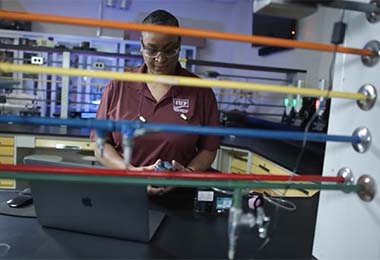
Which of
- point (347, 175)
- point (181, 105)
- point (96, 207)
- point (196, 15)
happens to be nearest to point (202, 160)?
point (181, 105)

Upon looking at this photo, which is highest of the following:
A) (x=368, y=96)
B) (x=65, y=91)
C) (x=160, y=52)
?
(x=160, y=52)

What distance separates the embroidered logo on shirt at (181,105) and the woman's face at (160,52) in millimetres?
126

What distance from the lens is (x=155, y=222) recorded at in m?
0.98

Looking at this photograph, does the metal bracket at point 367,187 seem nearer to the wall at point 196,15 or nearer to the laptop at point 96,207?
A: the laptop at point 96,207

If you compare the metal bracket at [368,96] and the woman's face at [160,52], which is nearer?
the metal bracket at [368,96]

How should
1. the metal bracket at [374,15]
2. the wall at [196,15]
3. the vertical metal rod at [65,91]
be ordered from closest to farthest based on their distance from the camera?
the metal bracket at [374,15] → the vertical metal rod at [65,91] → the wall at [196,15]

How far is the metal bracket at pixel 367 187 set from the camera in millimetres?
635

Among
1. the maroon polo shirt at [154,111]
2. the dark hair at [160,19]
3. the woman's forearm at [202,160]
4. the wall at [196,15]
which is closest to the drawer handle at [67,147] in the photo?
the maroon polo shirt at [154,111]

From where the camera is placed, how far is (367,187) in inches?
25.3

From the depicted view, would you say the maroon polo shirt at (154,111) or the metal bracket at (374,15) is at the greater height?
the metal bracket at (374,15)

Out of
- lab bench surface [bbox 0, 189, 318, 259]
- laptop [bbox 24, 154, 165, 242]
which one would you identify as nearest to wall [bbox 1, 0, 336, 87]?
lab bench surface [bbox 0, 189, 318, 259]

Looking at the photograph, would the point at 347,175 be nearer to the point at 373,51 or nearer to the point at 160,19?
the point at 373,51

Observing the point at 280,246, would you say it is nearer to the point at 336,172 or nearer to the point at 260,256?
the point at 260,256

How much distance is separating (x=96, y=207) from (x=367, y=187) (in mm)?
599
